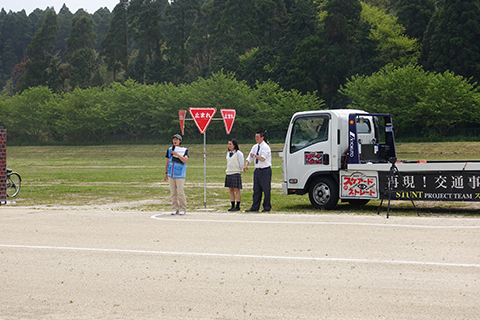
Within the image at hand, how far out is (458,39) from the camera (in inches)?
2749

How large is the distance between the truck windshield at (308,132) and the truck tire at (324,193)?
1.01 m

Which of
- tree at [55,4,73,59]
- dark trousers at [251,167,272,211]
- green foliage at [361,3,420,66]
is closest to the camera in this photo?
dark trousers at [251,167,272,211]

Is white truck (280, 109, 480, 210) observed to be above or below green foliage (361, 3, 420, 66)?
below

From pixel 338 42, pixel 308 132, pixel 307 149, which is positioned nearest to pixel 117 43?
→ pixel 338 42

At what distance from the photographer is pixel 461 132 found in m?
65.9

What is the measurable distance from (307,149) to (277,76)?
75.0 metres

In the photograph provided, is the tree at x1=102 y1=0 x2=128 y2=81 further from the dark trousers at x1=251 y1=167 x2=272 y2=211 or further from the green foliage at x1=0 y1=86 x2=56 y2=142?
the dark trousers at x1=251 y1=167 x2=272 y2=211

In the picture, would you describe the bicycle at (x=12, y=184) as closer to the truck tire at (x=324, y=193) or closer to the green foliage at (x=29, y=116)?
the truck tire at (x=324, y=193)

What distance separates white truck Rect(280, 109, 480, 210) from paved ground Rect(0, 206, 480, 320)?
1.50 meters

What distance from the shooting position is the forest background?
2621 inches

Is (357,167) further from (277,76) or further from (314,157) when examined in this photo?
(277,76)

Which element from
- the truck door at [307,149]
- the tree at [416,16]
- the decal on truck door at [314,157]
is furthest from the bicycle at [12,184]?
the tree at [416,16]

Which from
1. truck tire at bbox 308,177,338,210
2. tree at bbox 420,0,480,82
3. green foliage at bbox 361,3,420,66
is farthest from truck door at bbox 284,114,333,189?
green foliage at bbox 361,3,420,66

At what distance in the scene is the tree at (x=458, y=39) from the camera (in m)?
70.0
